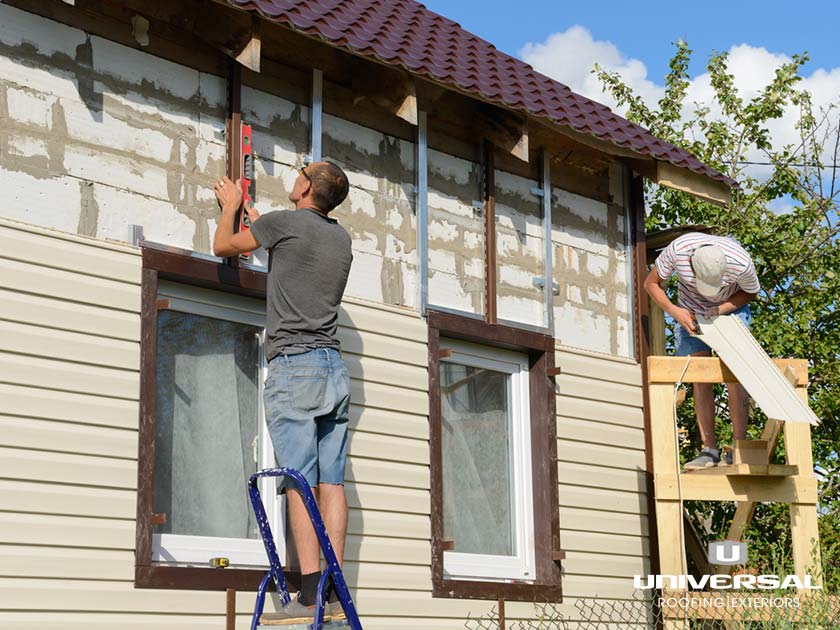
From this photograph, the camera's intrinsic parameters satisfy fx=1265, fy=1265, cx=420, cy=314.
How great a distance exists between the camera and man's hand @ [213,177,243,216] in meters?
6.99

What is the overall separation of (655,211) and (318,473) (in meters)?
10.5

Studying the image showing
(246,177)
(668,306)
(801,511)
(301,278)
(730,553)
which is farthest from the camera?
(668,306)

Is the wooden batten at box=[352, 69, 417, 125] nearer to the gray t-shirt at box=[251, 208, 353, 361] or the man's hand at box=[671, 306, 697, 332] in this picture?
the gray t-shirt at box=[251, 208, 353, 361]

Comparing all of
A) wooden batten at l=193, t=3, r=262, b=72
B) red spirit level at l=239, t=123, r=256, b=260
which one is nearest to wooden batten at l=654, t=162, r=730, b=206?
red spirit level at l=239, t=123, r=256, b=260

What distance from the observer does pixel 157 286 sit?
6.80 metres

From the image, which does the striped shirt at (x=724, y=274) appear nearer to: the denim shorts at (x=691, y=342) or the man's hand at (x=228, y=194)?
the denim shorts at (x=691, y=342)

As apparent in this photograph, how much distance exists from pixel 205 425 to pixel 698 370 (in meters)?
3.12

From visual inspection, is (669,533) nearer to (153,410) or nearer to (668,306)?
(668,306)

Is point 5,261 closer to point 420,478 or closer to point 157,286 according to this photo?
point 157,286

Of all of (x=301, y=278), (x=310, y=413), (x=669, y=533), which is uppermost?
(x=301, y=278)

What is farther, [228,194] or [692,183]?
[692,183]

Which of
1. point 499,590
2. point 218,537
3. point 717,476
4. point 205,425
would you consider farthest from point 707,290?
point 218,537

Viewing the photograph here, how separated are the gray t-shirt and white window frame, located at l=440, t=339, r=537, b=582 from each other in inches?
87.9

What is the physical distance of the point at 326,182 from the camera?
6.52 m
